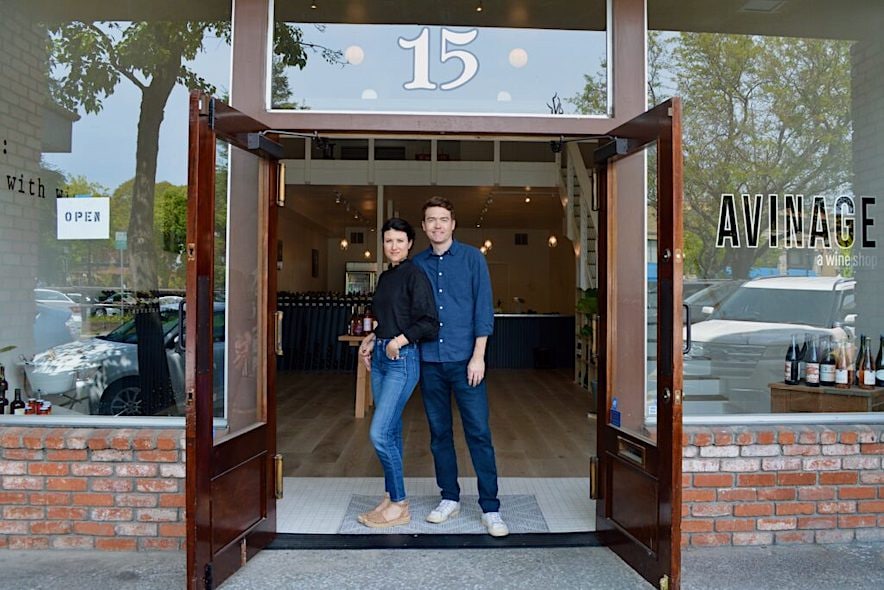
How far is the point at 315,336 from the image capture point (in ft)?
32.9

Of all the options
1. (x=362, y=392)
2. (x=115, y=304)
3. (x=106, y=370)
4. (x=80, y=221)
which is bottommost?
(x=362, y=392)

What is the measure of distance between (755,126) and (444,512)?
356cm

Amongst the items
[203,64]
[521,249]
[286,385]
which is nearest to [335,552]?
[203,64]

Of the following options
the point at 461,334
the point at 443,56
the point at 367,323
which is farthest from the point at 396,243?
the point at 367,323

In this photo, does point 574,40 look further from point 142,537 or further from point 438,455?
point 142,537

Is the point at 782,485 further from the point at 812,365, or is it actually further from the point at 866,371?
the point at 812,365

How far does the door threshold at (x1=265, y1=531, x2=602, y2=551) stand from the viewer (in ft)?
10.1

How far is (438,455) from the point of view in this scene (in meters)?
3.42

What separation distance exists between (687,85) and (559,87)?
126cm

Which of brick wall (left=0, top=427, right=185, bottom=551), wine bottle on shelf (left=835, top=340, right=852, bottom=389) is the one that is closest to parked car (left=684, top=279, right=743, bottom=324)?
wine bottle on shelf (left=835, top=340, right=852, bottom=389)

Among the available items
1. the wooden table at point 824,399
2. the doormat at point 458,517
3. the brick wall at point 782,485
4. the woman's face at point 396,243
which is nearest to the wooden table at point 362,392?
the doormat at point 458,517

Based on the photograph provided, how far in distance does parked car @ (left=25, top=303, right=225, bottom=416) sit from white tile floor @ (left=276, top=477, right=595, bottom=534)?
85 cm

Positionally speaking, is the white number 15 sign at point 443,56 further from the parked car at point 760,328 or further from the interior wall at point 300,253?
the interior wall at point 300,253

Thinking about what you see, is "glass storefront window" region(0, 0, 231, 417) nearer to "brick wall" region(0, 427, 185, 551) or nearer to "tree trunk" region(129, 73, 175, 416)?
"tree trunk" region(129, 73, 175, 416)
